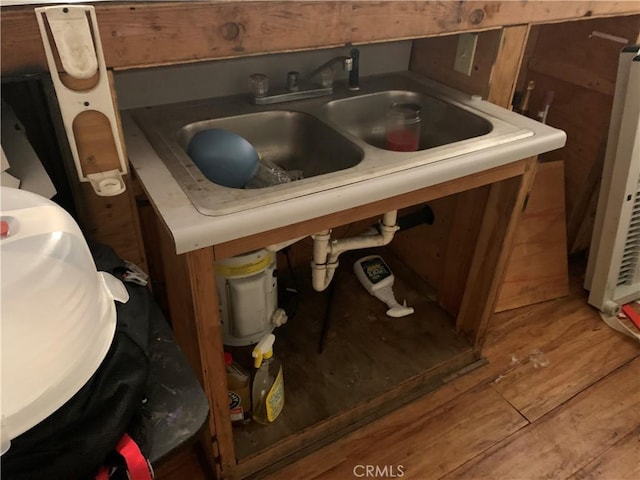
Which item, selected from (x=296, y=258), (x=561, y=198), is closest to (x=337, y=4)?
(x=296, y=258)

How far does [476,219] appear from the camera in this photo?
1516 millimetres

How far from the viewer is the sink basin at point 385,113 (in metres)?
1.37

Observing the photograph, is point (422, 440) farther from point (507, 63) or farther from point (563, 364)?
point (507, 63)

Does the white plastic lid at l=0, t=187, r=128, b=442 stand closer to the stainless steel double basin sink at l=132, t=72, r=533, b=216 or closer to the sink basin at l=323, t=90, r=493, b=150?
the stainless steel double basin sink at l=132, t=72, r=533, b=216

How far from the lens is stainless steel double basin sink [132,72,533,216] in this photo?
96 centimetres

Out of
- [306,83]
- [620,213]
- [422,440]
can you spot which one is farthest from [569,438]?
[306,83]

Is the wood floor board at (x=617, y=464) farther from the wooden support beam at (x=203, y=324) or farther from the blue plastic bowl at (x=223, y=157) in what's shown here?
the blue plastic bowl at (x=223, y=157)

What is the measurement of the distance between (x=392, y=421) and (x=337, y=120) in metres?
0.90

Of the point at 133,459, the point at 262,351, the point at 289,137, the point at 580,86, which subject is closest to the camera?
the point at 133,459

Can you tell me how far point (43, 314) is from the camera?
0.57 metres

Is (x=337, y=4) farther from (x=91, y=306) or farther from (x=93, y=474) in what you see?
(x=93, y=474)

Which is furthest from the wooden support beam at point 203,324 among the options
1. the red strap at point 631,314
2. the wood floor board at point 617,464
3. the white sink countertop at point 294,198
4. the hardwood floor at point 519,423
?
the red strap at point 631,314

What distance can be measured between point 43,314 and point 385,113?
1.16 meters

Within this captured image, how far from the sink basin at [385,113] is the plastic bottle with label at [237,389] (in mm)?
719
